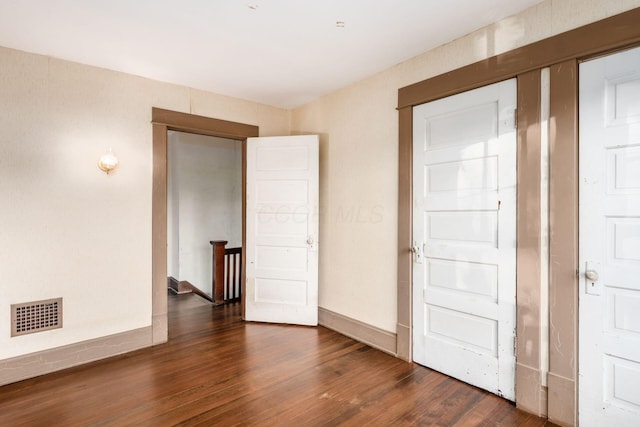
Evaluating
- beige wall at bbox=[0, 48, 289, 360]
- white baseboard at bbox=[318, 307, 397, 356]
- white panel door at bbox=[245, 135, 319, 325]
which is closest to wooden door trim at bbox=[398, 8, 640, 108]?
white panel door at bbox=[245, 135, 319, 325]

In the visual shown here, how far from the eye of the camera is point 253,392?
7.80 ft

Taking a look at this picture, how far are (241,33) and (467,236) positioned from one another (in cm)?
229

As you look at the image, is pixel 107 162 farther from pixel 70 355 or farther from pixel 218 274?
pixel 218 274

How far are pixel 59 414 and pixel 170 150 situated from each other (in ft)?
14.5

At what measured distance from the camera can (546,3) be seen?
2.06 m

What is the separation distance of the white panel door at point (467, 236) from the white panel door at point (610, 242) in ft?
1.29

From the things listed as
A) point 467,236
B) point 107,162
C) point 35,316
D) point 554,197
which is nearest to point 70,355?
point 35,316

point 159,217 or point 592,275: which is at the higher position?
point 159,217

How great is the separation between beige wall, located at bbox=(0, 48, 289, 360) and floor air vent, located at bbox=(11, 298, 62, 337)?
48 millimetres

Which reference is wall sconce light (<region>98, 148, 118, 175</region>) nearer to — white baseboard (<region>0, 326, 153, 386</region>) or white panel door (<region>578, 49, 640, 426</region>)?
white baseboard (<region>0, 326, 153, 386</region>)

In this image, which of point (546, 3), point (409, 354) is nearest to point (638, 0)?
point (546, 3)

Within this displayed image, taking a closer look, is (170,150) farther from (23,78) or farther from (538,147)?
(538,147)

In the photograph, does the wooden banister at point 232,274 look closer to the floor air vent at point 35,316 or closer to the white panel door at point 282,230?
the white panel door at point 282,230

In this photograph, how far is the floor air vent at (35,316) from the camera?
2.62 m
